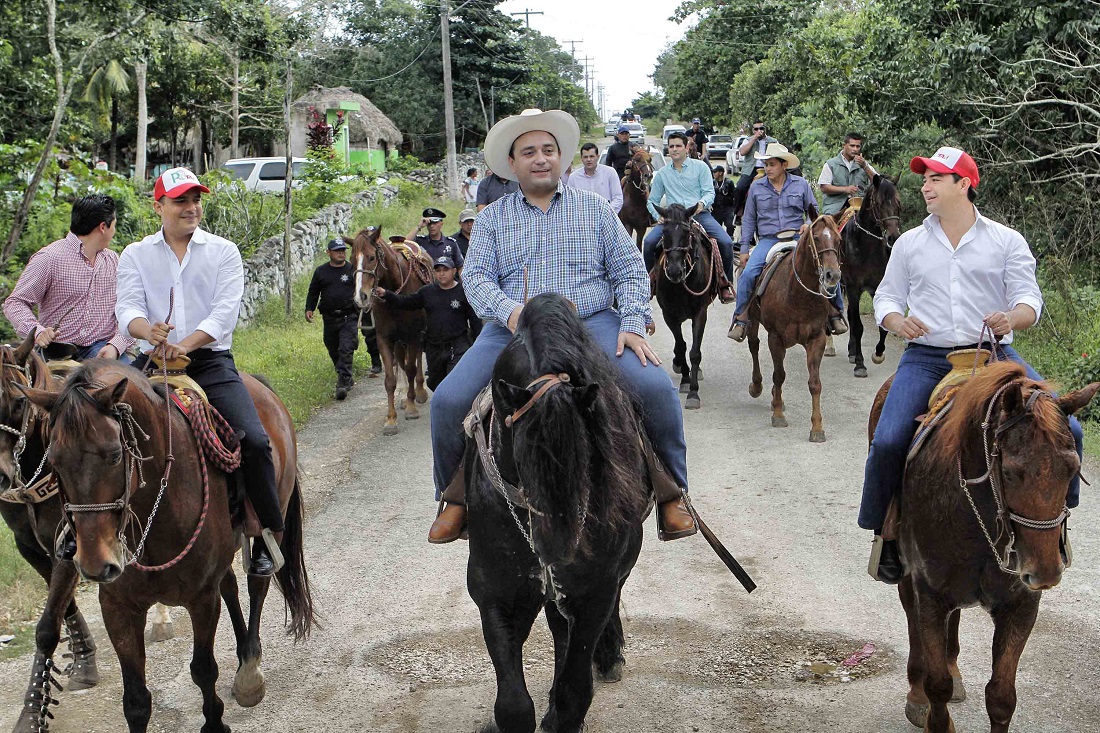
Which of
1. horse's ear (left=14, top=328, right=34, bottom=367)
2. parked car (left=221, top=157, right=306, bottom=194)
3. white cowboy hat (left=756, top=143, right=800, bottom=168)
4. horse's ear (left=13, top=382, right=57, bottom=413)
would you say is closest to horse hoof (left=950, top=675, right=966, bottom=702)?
horse's ear (left=13, top=382, right=57, bottom=413)

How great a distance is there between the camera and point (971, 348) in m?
4.96

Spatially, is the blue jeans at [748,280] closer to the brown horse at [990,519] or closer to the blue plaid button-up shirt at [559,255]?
the blue plaid button-up shirt at [559,255]

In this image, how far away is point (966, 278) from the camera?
493cm

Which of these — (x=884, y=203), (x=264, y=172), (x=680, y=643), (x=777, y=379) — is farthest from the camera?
(x=264, y=172)

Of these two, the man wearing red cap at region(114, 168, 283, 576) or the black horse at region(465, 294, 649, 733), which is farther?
the man wearing red cap at region(114, 168, 283, 576)

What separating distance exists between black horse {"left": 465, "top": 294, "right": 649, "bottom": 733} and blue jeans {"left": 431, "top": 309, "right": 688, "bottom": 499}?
22 centimetres

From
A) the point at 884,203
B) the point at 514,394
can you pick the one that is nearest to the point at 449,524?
the point at 514,394

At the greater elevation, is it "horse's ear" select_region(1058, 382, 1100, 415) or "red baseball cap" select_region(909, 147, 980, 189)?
"red baseball cap" select_region(909, 147, 980, 189)

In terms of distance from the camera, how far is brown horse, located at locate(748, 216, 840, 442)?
10742mm

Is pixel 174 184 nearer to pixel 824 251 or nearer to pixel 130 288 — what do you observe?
pixel 130 288

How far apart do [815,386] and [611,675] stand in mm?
5884

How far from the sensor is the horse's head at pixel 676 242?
12031 millimetres

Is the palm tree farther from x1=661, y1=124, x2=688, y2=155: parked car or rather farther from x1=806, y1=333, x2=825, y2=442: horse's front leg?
x1=806, y1=333, x2=825, y2=442: horse's front leg

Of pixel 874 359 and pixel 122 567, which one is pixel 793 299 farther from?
pixel 122 567
